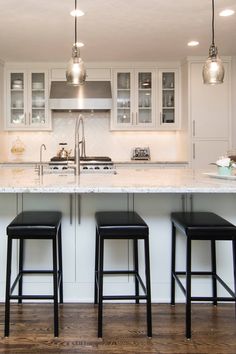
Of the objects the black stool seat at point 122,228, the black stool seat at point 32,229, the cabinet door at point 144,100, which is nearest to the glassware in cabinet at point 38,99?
the cabinet door at point 144,100

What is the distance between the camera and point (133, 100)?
5703mm

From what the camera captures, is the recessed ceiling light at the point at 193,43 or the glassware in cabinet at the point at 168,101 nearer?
the recessed ceiling light at the point at 193,43

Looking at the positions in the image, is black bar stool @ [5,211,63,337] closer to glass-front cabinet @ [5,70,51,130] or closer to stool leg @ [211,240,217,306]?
stool leg @ [211,240,217,306]

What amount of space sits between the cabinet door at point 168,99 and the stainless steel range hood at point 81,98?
0.80 meters

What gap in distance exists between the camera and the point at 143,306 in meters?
2.67

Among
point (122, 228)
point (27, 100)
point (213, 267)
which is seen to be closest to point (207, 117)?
point (27, 100)

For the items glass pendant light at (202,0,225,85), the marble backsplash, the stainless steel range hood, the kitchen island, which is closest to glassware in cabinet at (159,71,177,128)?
the marble backsplash

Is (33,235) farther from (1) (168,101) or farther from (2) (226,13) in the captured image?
(1) (168,101)

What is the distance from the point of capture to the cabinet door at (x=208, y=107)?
5379 millimetres

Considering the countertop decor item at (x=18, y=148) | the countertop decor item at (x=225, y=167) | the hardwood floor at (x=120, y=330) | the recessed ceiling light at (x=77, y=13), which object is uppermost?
the recessed ceiling light at (x=77, y=13)

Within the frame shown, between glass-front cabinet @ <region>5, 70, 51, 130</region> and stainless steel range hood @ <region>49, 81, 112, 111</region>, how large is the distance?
27 cm

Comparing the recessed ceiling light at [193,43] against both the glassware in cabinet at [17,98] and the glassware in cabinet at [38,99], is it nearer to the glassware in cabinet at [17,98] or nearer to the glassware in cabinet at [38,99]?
the glassware in cabinet at [38,99]

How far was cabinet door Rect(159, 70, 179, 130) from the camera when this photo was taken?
5704 millimetres

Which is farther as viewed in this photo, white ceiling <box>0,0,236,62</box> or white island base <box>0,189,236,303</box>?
white ceiling <box>0,0,236,62</box>
